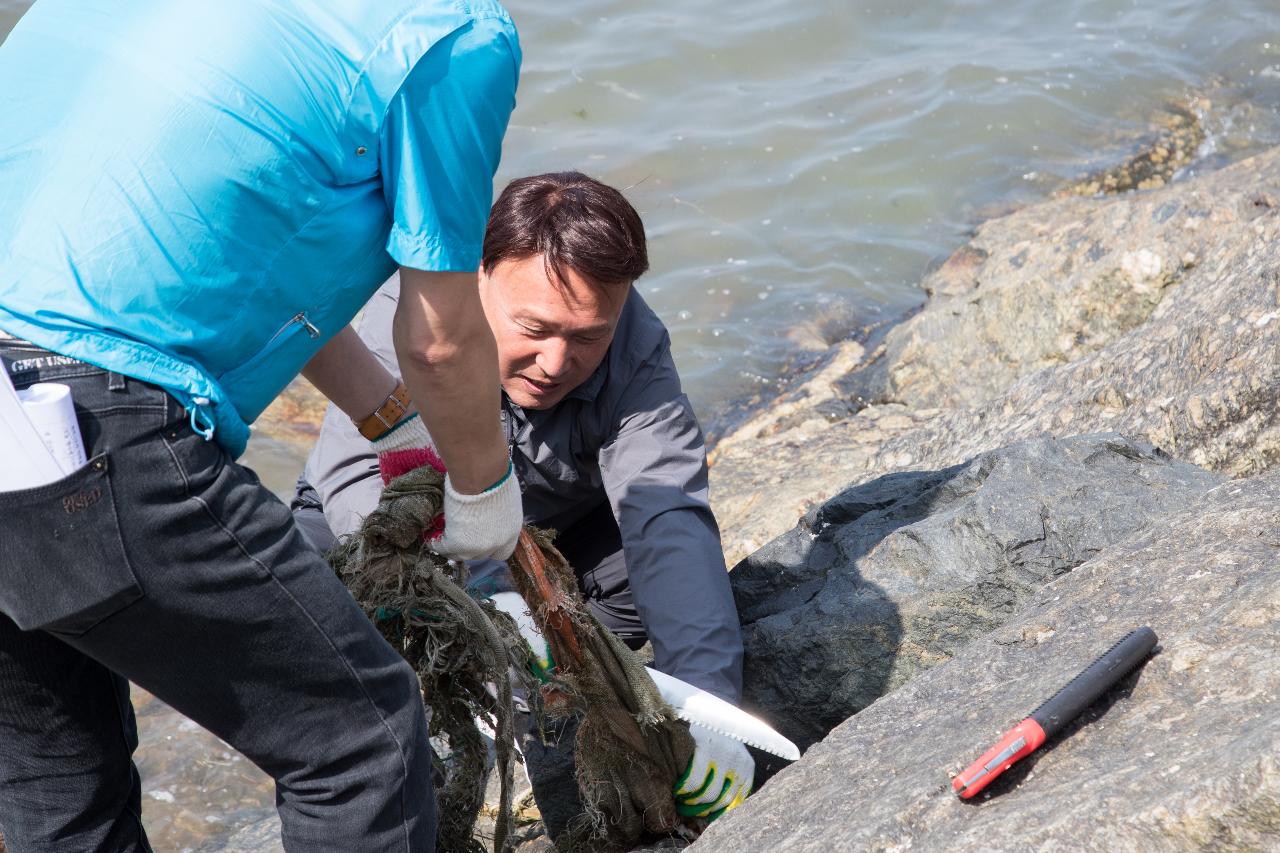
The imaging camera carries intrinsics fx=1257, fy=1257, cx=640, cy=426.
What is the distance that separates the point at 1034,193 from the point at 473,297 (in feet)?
21.4

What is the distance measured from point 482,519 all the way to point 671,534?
2.45ft

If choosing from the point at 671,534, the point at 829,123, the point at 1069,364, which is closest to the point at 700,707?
the point at 671,534

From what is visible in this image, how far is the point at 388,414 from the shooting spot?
2.54 metres

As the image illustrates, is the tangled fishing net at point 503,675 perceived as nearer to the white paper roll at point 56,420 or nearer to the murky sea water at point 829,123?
the white paper roll at point 56,420

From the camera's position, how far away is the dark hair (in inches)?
110

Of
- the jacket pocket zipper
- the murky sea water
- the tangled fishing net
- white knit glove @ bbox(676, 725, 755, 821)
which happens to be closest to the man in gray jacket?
white knit glove @ bbox(676, 725, 755, 821)

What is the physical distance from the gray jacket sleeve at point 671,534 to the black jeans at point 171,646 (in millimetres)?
910

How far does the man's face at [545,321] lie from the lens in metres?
2.82

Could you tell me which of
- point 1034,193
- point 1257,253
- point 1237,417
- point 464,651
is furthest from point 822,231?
point 464,651

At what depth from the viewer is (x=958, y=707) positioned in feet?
6.21

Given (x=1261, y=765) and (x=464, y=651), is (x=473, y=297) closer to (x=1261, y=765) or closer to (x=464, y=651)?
(x=464, y=651)

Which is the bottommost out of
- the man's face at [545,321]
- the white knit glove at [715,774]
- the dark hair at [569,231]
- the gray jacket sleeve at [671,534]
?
the white knit glove at [715,774]

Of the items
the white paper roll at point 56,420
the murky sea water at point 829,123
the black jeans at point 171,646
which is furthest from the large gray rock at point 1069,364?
the white paper roll at point 56,420

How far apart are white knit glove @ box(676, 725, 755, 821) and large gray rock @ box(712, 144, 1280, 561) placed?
4.34 feet
